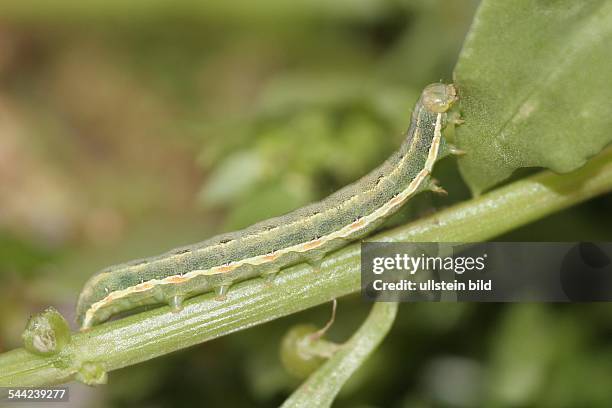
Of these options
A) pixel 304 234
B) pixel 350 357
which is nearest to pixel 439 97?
pixel 304 234


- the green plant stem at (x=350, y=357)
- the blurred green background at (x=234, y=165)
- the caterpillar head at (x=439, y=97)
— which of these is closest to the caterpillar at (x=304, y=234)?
the caterpillar head at (x=439, y=97)

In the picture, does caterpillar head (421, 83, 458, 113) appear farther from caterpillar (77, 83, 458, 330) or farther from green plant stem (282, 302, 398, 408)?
green plant stem (282, 302, 398, 408)

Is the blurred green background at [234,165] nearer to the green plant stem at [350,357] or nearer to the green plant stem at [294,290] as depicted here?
the green plant stem at [294,290]

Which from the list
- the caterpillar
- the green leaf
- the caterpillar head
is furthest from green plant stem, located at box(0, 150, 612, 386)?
the caterpillar head

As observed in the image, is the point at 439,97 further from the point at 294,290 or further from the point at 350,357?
the point at 350,357

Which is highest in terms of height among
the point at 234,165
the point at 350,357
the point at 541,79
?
the point at 234,165

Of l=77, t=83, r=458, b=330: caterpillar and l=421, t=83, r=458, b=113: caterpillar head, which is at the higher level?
l=421, t=83, r=458, b=113: caterpillar head
